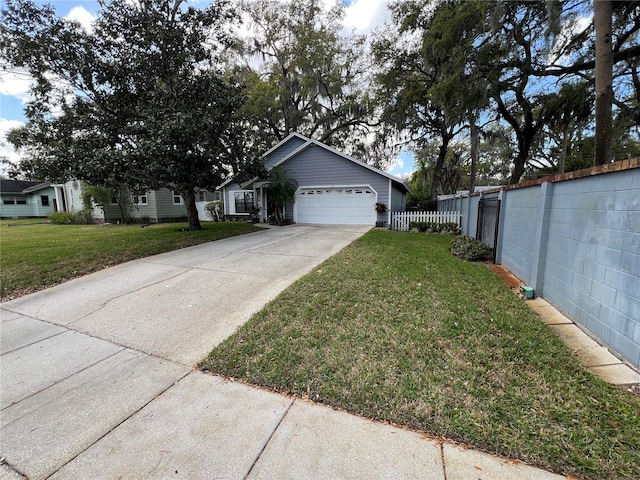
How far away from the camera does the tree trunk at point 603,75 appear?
4922mm

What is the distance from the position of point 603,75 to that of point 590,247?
435 cm

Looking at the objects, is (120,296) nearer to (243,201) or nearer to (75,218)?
(243,201)

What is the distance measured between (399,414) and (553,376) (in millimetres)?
1368

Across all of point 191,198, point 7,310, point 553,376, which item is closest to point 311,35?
point 191,198

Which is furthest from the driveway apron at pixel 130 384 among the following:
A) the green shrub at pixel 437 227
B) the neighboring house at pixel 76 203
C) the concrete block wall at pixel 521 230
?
the neighboring house at pixel 76 203

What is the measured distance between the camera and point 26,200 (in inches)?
1057

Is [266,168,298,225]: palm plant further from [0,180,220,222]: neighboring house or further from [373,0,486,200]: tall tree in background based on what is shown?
[373,0,486,200]: tall tree in background

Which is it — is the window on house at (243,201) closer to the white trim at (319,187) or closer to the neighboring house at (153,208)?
the neighboring house at (153,208)

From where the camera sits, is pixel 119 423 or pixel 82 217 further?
pixel 82 217

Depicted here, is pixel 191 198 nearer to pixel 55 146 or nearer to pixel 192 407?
pixel 55 146

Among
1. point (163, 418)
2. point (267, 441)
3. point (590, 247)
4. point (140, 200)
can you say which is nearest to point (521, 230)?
point (590, 247)

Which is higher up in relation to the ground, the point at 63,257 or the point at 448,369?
the point at 63,257

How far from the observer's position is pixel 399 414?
2016 mm

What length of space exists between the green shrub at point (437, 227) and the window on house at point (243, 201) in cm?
947
